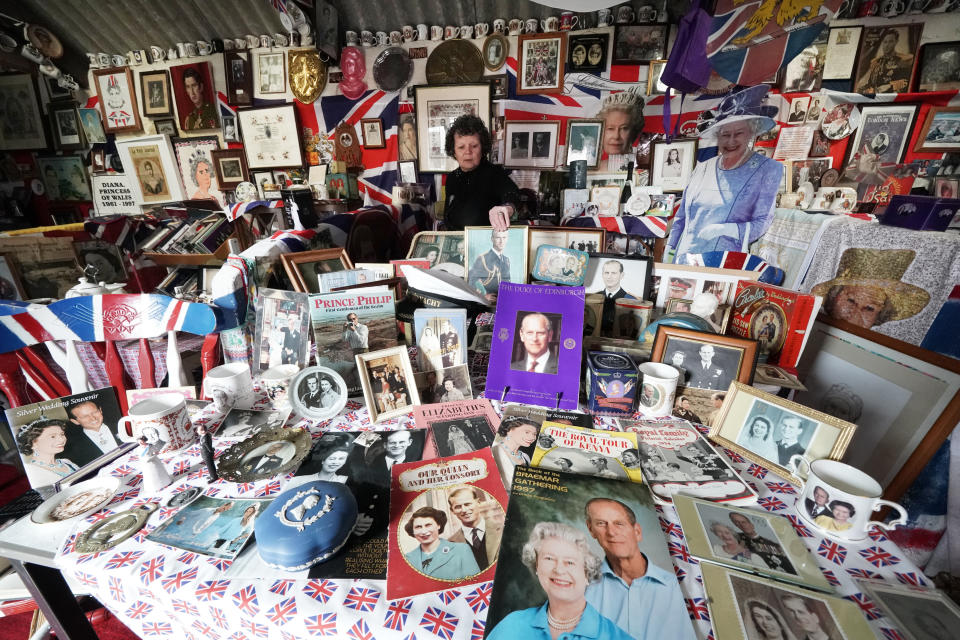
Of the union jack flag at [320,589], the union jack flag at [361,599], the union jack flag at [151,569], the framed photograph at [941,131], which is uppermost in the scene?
the framed photograph at [941,131]

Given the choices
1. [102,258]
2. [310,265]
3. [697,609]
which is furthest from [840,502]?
[102,258]

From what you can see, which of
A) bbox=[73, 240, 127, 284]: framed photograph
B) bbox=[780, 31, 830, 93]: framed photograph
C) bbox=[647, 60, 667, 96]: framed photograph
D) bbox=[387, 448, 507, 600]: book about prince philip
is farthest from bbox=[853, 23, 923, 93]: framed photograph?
bbox=[73, 240, 127, 284]: framed photograph

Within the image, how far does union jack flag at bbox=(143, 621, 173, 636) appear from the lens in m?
0.62

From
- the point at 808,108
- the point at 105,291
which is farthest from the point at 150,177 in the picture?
the point at 808,108

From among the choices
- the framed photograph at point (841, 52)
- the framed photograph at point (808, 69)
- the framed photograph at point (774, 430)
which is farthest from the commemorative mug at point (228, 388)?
the framed photograph at point (841, 52)

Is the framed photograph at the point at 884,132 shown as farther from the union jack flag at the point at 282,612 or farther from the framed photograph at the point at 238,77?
the framed photograph at the point at 238,77

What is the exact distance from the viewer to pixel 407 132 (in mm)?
3455

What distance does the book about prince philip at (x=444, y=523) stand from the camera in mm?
583

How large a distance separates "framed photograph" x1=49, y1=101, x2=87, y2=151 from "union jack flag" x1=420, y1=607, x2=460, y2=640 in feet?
20.4

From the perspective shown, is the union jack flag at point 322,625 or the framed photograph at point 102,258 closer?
the union jack flag at point 322,625

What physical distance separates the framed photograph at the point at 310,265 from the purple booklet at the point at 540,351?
2.22 feet

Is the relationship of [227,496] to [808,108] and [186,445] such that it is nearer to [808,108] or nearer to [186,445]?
[186,445]

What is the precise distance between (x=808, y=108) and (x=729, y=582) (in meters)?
3.59

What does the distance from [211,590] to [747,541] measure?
0.91 metres
